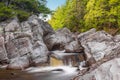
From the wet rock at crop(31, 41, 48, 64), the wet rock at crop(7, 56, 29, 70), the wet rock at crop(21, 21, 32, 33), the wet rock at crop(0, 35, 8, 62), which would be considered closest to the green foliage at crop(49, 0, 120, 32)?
the wet rock at crop(21, 21, 32, 33)

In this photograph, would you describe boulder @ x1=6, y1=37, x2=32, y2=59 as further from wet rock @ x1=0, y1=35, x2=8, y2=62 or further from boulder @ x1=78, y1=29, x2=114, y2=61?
boulder @ x1=78, y1=29, x2=114, y2=61

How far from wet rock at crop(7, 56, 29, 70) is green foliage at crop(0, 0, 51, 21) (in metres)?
6.18

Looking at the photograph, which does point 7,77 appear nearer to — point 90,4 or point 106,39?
point 106,39

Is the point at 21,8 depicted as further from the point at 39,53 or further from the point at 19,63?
the point at 19,63

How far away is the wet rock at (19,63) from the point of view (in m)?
21.5

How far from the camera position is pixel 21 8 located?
3183cm

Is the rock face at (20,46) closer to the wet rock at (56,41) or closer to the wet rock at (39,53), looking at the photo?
the wet rock at (39,53)

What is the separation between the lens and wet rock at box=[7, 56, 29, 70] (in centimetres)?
2149

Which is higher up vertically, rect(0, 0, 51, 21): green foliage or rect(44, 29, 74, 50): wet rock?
rect(0, 0, 51, 21): green foliage

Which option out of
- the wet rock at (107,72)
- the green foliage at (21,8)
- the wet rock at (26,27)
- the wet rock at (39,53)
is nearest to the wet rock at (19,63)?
the wet rock at (39,53)

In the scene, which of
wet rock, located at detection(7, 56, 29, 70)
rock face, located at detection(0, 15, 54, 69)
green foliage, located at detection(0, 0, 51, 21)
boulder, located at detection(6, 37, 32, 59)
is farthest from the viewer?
green foliage, located at detection(0, 0, 51, 21)

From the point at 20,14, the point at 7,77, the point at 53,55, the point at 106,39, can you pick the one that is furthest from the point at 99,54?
the point at 20,14

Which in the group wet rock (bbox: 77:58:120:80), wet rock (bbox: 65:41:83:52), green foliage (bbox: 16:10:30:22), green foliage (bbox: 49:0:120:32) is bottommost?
wet rock (bbox: 77:58:120:80)

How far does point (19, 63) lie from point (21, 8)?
11.9 meters
